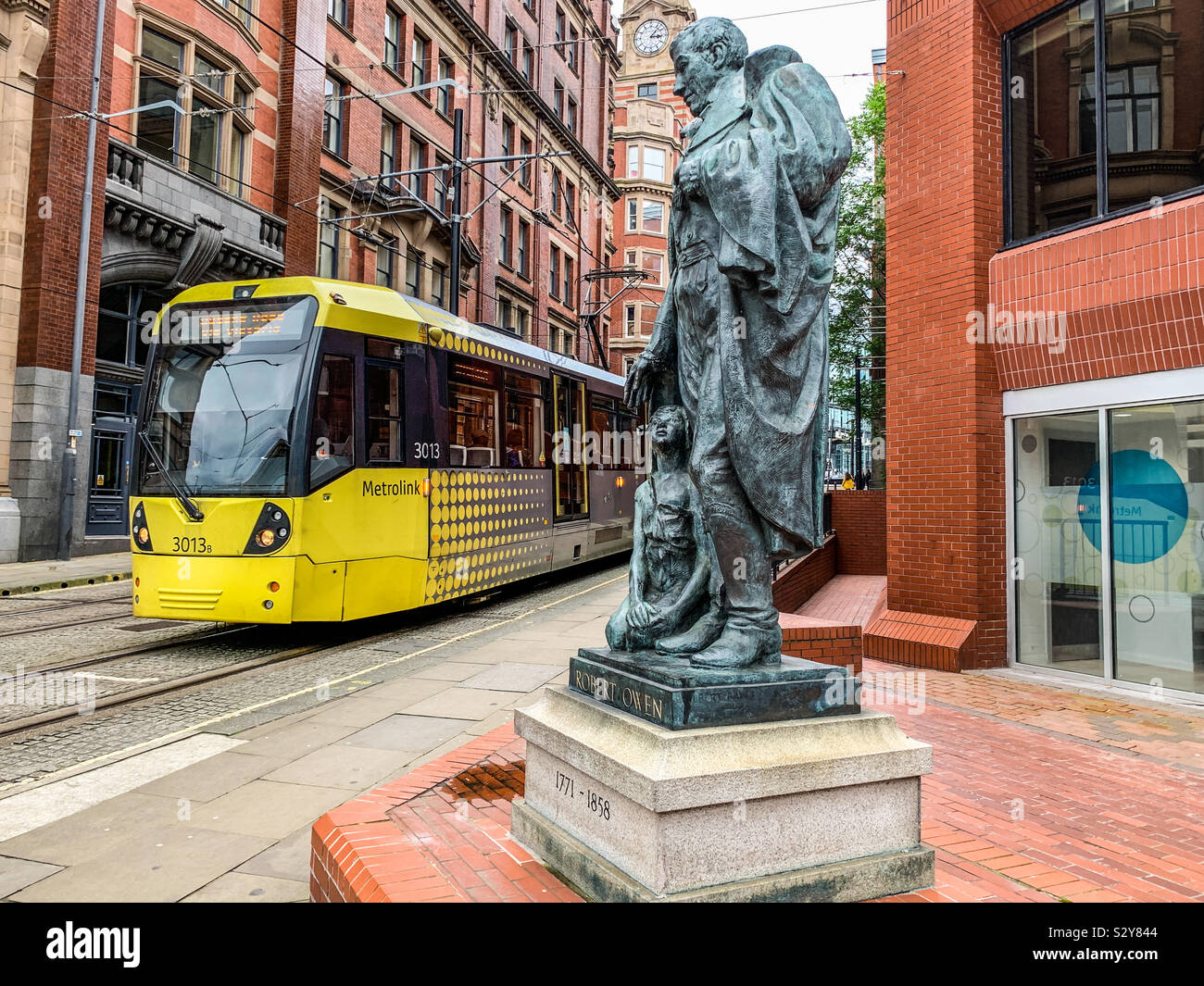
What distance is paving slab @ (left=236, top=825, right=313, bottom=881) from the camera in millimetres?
3926

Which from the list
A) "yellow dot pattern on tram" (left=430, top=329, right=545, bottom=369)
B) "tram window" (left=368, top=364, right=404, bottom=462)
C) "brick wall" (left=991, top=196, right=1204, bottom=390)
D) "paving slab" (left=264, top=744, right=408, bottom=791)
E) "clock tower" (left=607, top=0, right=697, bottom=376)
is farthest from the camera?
"clock tower" (left=607, top=0, right=697, bottom=376)

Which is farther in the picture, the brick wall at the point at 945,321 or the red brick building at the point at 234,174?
the red brick building at the point at 234,174

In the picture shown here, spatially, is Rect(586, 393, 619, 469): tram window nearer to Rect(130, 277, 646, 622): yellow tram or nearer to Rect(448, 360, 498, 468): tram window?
Rect(448, 360, 498, 468): tram window

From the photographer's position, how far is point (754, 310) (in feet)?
11.0

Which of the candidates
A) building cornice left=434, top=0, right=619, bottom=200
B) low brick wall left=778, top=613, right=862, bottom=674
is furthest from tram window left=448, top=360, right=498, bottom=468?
building cornice left=434, top=0, right=619, bottom=200

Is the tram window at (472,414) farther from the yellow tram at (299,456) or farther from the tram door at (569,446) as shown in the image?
the tram door at (569,446)

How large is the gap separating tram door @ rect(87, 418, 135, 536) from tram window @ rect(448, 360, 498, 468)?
39.0 ft

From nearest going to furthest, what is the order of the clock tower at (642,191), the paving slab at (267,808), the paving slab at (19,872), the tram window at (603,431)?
1. the paving slab at (19,872)
2. the paving slab at (267,808)
3. the tram window at (603,431)
4. the clock tower at (642,191)

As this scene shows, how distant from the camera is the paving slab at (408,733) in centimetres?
606

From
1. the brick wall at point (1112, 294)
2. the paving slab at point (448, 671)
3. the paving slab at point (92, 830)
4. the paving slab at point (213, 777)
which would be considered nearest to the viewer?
the paving slab at point (92, 830)

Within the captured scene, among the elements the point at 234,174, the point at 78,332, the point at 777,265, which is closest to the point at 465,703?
the point at 777,265

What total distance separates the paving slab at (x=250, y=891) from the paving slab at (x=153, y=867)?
0.22 ft

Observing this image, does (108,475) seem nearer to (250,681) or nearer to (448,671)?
(250,681)

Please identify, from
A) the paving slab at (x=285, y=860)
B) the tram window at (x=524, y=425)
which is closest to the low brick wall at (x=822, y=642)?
the paving slab at (x=285, y=860)
